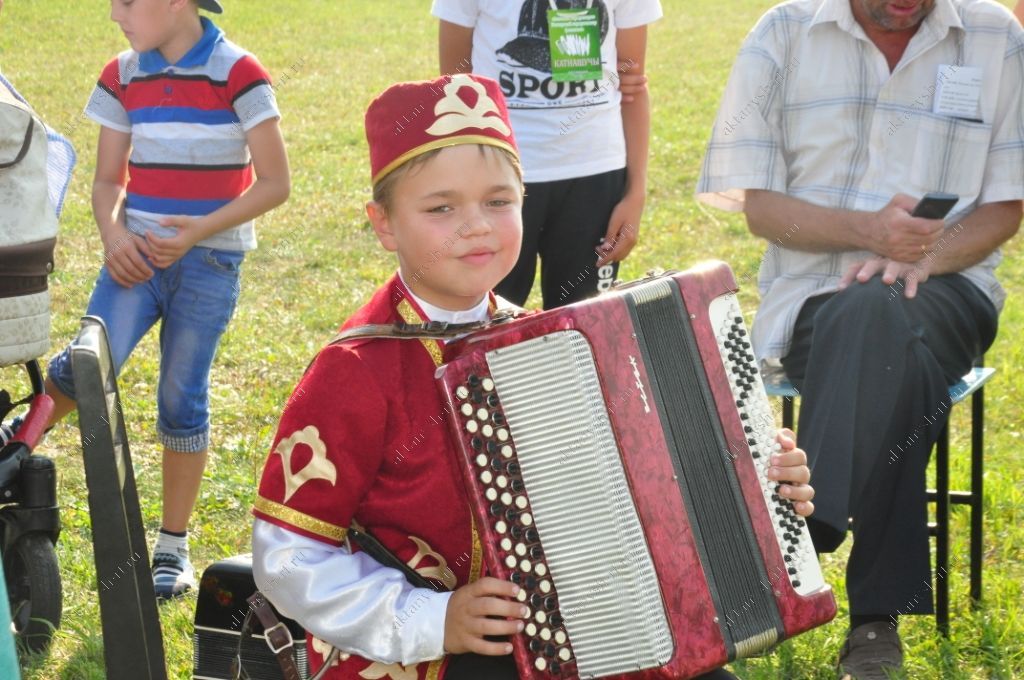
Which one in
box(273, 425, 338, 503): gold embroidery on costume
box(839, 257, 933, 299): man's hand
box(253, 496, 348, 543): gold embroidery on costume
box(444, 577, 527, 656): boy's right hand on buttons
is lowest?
→ box(444, 577, 527, 656): boy's right hand on buttons

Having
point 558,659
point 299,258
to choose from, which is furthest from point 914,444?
point 299,258

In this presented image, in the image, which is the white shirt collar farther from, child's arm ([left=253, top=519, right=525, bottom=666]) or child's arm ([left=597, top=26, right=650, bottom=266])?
child's arm ([left=597, top=26, right=650, bottom=266])

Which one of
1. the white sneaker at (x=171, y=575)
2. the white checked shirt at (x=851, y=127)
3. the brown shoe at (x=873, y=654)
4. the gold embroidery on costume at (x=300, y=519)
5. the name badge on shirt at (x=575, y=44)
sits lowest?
the brown shoe at (x=873, y=654)

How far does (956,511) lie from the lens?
4.21m

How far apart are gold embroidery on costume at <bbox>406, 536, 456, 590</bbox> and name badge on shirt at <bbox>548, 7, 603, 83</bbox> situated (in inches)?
77.1

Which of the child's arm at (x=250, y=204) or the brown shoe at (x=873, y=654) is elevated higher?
the child's arm at (x=250, y=204)

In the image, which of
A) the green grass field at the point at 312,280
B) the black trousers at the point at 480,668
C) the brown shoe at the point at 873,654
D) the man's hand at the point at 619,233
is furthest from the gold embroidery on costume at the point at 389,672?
the man's hand at the point at 619,233

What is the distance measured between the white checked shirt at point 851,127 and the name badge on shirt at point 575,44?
1.43 feet

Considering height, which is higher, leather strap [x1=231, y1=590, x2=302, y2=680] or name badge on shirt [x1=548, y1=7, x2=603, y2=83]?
name badge on shirt [x1=548, y1=7, x2=603, y2=83]

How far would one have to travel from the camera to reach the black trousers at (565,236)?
12.9 feet

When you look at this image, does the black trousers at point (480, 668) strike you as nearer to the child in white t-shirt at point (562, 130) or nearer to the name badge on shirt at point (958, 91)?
the child in white t-shirt at point (562, 130)

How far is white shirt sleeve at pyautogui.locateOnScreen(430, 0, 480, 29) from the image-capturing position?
3863mm

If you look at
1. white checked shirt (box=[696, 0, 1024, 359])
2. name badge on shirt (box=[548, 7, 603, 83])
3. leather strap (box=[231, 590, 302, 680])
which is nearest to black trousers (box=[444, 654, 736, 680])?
leather strap (box=[231, 590, 302, 680])

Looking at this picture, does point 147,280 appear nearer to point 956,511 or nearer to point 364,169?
point 956,511
